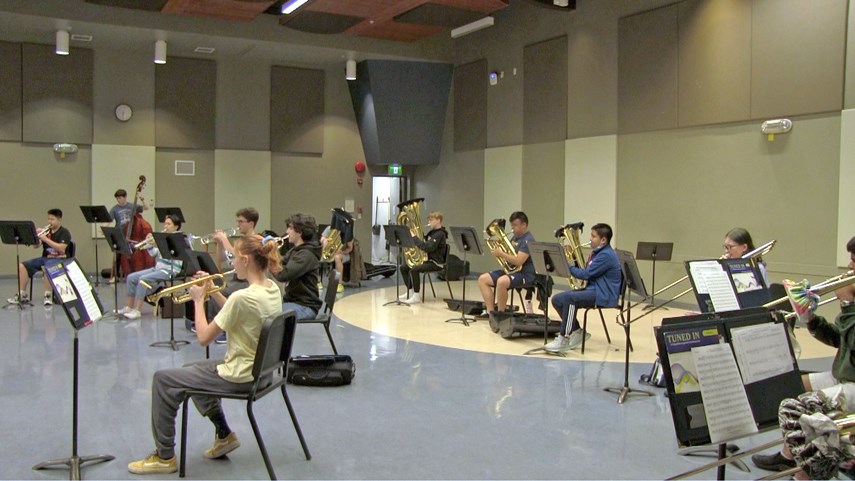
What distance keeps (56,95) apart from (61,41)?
132cm

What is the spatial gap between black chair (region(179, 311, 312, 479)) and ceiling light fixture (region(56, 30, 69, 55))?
9422 mm

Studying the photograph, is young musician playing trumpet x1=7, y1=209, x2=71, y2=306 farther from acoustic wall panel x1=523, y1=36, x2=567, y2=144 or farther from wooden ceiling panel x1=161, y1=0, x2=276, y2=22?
acoustic wall panel x1=523, y1=36, x2=567, y2=144

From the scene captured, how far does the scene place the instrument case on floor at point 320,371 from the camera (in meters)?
5.06

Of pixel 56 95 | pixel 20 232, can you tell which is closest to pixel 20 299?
pixel 20 232

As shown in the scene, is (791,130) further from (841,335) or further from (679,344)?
(679,344)

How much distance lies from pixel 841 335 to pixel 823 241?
5134 millimetres

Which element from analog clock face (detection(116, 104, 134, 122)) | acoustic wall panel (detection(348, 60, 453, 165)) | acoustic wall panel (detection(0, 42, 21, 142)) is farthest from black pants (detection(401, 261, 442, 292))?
acoustic wall panel (detection(0, 42, 21, 142))

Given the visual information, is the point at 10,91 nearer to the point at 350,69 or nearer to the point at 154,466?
the point at 350,69

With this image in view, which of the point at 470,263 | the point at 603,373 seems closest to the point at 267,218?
the point at 470,263

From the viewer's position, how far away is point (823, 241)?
7.72m

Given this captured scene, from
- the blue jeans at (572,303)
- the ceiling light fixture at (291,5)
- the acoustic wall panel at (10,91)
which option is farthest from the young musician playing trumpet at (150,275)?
the acoustic wall panel at (10,91)

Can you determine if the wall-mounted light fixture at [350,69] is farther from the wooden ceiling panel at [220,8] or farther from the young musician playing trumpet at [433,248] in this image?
the young musician playing trumpet at [433,248]

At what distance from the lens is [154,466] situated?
3459 millimetres

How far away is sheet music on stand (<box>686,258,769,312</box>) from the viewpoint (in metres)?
3.81
